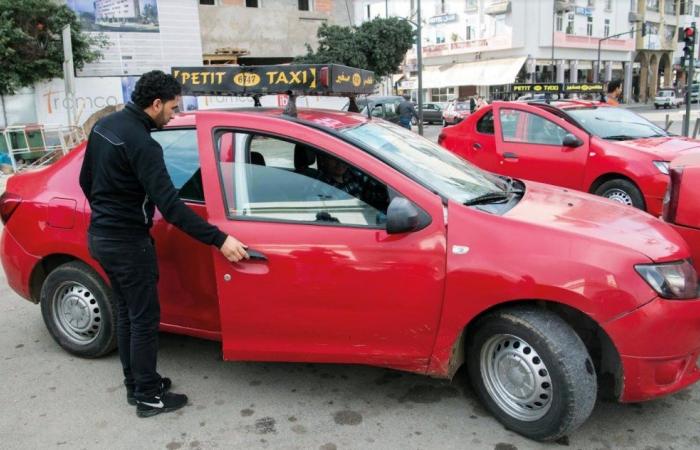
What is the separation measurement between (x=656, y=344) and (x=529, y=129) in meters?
5.20

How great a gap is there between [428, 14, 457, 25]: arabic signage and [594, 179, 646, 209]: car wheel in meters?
53.9

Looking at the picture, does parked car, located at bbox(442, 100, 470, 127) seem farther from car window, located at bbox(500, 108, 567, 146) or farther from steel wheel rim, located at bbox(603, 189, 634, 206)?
steel wheel rim, located at bbox(603, 189, 634, 206)

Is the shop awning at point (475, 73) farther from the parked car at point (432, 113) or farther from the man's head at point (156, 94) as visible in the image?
the man's head at point (156, 94)

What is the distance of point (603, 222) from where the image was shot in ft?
9.54

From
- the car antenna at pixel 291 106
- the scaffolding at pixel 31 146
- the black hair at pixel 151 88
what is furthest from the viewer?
the scaffolding at pixel 31 146

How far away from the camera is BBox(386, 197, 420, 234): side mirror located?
8.79ft

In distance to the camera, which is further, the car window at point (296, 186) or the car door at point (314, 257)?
the car window at point (296, 186)

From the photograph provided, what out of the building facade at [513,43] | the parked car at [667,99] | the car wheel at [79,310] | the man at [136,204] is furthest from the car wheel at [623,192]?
the parked car at [667,99]

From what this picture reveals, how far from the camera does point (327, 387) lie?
344cm

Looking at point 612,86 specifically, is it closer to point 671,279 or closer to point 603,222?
point 603,222

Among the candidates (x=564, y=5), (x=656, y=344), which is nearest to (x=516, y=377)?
(x=656, y=344)

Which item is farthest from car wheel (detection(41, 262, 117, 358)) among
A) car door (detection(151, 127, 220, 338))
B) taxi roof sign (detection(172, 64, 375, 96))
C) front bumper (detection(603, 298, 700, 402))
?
front bumper (detection(603, 298, 700, 402))

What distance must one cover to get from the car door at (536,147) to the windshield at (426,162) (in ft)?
11.8

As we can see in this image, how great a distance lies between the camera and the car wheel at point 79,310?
3627 mm
